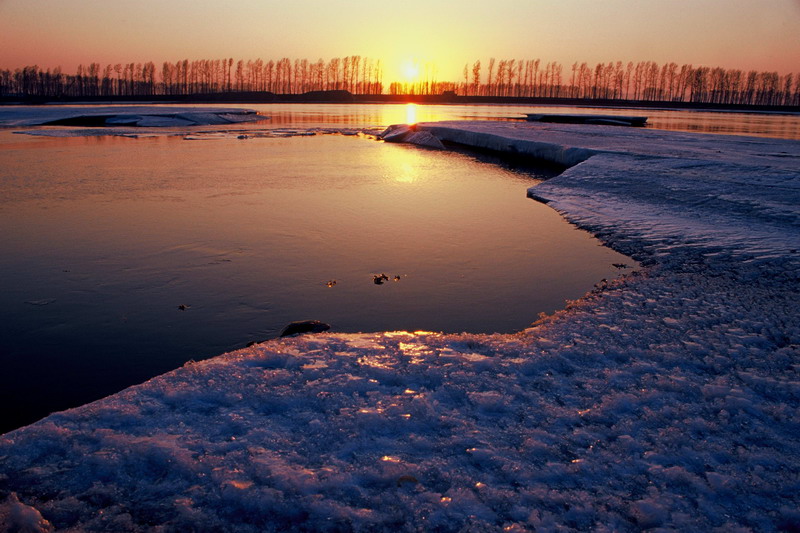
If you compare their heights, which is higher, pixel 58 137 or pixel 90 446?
pixel 58 137

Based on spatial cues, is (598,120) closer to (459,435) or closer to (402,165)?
(402,165)

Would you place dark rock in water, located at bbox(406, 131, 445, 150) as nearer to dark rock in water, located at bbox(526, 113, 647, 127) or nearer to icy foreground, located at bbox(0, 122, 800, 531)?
dark rock in water, located at bbox(526, 113, 647, 127)

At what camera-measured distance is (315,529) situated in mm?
1532

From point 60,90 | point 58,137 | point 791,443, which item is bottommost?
point 791,443

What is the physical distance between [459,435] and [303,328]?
1.36 meters

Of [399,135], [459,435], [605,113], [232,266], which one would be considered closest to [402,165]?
[399,135]

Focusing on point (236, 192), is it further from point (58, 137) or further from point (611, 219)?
point (58, 137)

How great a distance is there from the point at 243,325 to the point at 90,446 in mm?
1338

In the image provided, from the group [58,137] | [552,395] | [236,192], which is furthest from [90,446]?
[58,137]

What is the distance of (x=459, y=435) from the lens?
6.48 feet

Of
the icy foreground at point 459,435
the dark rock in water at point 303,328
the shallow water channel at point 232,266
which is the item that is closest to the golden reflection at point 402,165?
the shallow water channel at point 232,266

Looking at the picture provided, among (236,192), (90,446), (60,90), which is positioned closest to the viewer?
(90,446)

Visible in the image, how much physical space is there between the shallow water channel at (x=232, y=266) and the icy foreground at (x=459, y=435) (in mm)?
487

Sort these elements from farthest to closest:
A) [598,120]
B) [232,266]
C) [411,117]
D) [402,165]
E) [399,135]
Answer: [411,117] → [598,120] → [399,135] → [402,165] → [232,266]
